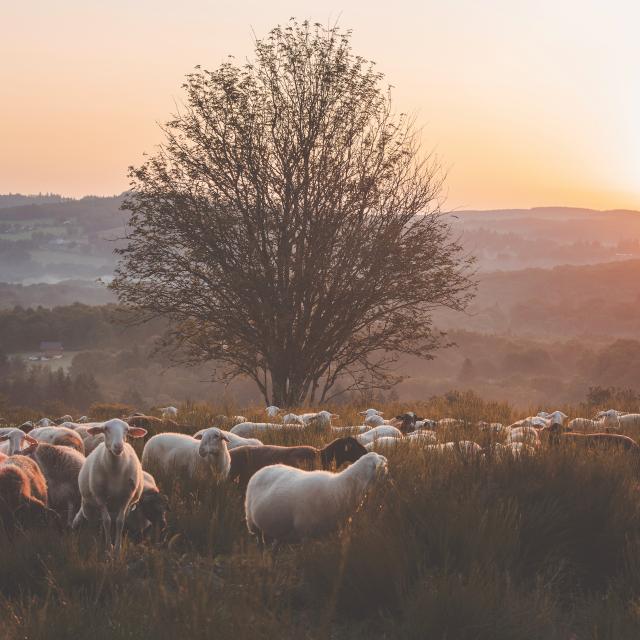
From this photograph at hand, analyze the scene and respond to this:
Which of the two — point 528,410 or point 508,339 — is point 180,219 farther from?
point 508,339

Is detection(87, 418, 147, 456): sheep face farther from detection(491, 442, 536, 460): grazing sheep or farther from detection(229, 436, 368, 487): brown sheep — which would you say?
detection(491, 442, 536, 460): grazing sheep

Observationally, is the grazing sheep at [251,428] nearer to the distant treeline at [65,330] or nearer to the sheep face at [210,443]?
the sheep face at [210,443]

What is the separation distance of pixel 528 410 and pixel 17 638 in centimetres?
1515

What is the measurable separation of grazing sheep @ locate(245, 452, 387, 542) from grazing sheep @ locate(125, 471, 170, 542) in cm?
77

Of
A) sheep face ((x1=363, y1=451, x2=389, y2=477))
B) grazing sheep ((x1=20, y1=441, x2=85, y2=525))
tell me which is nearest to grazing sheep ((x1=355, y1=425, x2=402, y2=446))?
grazing sheep ((x1=20, y1=441, x2=85, y2=525))

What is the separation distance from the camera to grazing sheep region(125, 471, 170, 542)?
23.2ft

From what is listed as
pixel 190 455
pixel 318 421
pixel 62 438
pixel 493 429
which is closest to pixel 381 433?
pixel 318 421

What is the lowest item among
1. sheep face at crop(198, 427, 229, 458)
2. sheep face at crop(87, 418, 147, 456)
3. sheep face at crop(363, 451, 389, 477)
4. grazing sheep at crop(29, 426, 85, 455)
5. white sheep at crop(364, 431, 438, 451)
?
white sheep at crop(364, 431, 438, 451)

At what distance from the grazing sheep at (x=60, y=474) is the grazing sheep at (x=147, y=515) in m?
0.93

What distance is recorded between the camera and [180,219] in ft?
75.3

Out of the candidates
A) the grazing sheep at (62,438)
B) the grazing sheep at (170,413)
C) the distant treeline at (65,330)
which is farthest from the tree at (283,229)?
the distant treeline at (65,330)

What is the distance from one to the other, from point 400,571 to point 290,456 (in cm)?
438

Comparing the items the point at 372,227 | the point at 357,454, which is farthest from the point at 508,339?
the point at 357,454

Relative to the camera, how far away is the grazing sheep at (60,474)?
26.3ft
